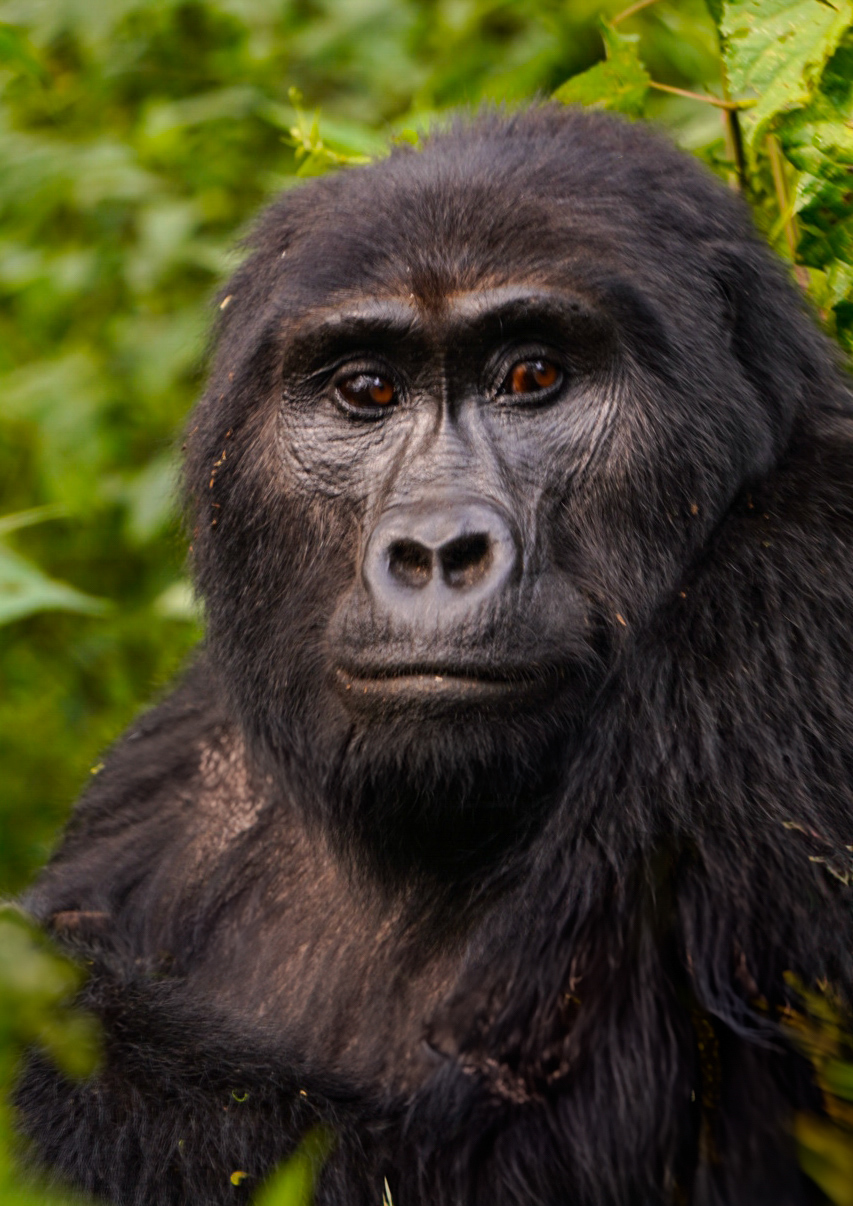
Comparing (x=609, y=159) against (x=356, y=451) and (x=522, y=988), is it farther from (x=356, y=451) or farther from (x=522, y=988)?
(x=522, y=988)

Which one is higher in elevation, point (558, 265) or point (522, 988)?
point (558, 265)

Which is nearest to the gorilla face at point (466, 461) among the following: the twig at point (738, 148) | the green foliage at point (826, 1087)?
the green foliage at point (826, 1087)

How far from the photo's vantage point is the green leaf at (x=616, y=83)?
→ 13.8ft

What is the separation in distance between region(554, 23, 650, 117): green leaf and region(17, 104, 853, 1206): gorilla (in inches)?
28.8

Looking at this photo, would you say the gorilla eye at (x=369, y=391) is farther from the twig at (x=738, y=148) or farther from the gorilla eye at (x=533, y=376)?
the twig at (x=738, y=148)

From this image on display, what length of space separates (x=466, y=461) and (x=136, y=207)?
4.06 metres

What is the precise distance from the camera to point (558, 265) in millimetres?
3064

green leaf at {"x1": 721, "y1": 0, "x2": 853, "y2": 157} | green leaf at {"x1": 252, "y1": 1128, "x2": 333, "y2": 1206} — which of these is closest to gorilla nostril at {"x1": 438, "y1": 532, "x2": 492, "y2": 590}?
green leaf at {"x1": 252, "y1": 1128, "x2": 333, "y2": 1206}

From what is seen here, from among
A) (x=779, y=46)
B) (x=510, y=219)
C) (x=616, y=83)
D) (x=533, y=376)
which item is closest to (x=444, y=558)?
(x=533, y=376)

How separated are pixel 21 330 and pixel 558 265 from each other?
14.9 feet

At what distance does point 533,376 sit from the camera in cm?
312

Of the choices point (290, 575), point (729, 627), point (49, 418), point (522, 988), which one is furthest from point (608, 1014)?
point (49, 418)

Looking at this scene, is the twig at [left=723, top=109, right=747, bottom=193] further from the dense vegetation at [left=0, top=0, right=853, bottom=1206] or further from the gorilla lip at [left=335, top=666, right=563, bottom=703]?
the gorilla lip at [left=335, top=666, right=563, bottom=703]

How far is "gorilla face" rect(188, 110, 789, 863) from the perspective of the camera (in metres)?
→ 2.80
